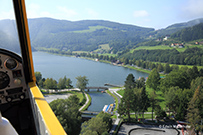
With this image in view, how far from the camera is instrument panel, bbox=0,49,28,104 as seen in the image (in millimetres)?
1920

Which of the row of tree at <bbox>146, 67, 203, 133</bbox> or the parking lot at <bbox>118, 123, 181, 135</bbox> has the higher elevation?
the row of tree at <bbox>146, 67, 203, 133</bbox>

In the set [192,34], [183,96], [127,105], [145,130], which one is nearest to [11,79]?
[145,130]

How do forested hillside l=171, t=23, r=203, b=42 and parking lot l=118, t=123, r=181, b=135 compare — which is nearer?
parking lot l=118, t=123, r=181, b=135

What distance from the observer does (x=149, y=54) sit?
43906mm

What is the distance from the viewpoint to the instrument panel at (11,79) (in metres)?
1.92

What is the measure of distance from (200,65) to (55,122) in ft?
123

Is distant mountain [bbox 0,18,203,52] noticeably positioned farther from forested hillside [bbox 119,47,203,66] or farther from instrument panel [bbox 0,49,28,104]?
instrument panel [bbox 0,49,28,104]

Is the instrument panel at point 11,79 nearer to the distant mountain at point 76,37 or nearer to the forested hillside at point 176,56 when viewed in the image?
the forested hillside at point 176,56

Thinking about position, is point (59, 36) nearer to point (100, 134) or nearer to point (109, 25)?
point (109, 25)

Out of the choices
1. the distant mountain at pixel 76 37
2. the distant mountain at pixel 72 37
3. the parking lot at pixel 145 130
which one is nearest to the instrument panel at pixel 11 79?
the parking lot at pixel 145 130

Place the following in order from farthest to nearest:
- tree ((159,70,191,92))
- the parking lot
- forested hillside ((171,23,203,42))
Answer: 1. forested hillside ((171,23,203,42))
2. tree ((159,70,191,92))
3. the parking lot

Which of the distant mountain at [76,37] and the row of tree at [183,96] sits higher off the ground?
the distant mountain at [76,37]

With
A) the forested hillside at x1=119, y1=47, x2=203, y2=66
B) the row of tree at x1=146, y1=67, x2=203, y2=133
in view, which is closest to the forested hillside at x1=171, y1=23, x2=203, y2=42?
the forested hillside at x1=119, y1=47, x2=203, y2=66

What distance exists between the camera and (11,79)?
1971mm
